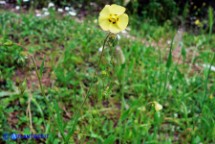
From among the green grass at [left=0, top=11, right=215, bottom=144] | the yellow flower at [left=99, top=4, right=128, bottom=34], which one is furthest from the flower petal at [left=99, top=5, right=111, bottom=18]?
the green grass at [left=0, top=11, right=215, bottom=144]

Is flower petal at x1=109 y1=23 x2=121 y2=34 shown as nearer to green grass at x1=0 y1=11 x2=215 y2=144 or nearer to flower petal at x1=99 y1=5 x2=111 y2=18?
flower petal at x1=99 y1=5 x2=111 y2=18

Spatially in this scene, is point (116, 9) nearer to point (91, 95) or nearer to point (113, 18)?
point (113, 18)

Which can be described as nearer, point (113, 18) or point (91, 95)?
point (113, 18)

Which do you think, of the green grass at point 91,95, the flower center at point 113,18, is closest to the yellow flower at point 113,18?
the flower center at point 113,18

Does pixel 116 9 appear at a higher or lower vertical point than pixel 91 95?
higher

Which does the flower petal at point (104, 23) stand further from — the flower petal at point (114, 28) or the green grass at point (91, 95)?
the green grass at point (91, 95)

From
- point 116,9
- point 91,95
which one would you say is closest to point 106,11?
point 116,9

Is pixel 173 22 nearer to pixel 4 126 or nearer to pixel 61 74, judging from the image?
pixel 61 74
